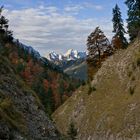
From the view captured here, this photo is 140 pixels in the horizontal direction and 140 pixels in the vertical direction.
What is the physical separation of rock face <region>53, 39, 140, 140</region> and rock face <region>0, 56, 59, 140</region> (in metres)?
25.9

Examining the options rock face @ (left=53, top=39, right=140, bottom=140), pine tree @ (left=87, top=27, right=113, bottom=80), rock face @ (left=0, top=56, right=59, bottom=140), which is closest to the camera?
rock face @ (left=0, top=56, right=59, bottom=140)

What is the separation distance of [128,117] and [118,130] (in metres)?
2.29

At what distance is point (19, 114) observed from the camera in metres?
22.5

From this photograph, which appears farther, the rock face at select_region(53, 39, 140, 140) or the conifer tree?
the conifer tree

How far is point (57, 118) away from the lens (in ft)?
249

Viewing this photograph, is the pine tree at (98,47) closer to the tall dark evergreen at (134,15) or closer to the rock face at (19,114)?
the tall dark evergreen at (134,15)

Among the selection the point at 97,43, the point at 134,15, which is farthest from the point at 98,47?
the point at 134,15

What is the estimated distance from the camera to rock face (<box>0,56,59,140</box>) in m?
18.6

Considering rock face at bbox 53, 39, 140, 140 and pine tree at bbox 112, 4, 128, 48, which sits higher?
pine tree at bbox 112, 4, 128, 48

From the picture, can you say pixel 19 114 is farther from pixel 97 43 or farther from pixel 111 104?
pixel 97 43

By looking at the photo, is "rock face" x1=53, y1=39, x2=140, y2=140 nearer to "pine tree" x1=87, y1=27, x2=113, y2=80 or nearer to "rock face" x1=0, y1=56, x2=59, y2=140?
"pine tree" x1=87, y1=27, x2=113, y2=80

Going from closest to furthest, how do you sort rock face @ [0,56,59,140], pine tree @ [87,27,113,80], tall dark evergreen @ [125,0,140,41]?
rock face @ [0,56,59,140], tall dark evergreen @ [125,0,140,41], pine tree @ [87,27,113,80]

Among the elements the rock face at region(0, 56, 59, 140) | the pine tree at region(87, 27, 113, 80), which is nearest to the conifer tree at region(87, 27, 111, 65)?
the pine tree at region(87, 27, 113, 80)

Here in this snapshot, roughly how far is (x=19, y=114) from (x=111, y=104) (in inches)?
1583
